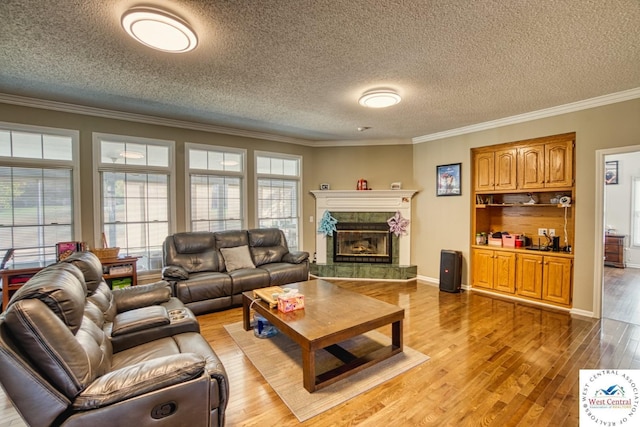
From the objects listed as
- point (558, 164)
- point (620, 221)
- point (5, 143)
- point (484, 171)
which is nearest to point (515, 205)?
point (484, 171)

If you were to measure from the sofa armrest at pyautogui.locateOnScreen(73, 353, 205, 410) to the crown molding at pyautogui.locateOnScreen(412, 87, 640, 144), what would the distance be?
511 centimetres

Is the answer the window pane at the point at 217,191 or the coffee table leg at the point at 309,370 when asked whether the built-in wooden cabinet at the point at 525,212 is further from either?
the window pane at the point at 217,191

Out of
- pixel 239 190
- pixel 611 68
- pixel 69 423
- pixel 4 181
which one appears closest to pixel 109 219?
pixel 4 181

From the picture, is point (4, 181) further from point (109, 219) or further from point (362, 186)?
point (362, 186)

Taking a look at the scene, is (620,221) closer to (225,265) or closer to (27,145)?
(225,265)

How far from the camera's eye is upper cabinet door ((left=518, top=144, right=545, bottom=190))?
428 centimetres

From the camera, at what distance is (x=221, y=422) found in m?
1.72

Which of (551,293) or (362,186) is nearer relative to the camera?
(551,293)

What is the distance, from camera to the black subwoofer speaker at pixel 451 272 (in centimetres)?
492

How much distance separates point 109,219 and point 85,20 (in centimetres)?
301

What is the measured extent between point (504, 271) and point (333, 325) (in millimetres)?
3537

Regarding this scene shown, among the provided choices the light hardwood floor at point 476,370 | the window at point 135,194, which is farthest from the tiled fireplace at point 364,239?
the window at point 135,194

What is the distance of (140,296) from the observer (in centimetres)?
280

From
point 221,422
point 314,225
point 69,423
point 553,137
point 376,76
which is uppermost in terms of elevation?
point 376,76
